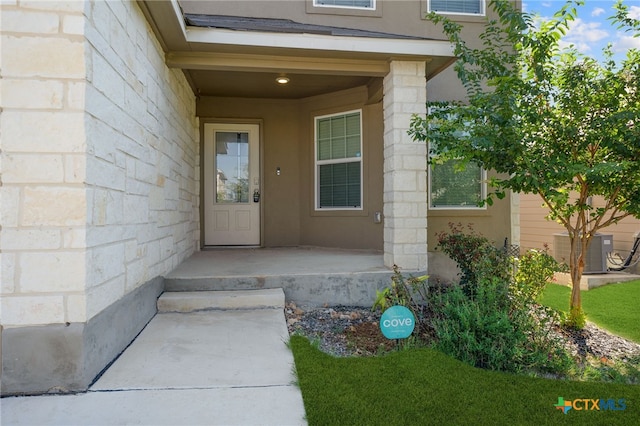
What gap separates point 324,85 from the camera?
21.2ft

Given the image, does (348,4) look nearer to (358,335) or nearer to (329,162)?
(329,162)

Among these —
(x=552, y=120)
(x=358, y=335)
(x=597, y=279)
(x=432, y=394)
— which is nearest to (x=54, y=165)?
(x=432, y=394)

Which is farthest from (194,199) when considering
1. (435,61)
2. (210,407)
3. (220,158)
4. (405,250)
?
(210,407)

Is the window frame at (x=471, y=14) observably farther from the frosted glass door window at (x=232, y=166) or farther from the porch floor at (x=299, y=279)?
the porch floor at (x=299, y=279)

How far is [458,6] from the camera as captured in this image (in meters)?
6.45

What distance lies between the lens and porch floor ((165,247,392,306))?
439 centimetres

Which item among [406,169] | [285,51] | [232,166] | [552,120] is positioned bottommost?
[406,169]

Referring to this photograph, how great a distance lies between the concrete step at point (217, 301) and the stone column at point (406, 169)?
5.11 ft

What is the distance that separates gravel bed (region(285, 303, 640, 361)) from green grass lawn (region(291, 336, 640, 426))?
0.37m

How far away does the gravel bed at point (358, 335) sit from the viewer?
135 inches

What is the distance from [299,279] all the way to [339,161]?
283cm

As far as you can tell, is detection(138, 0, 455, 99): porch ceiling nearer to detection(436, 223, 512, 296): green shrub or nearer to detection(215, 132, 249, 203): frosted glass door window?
detection(436, 223, 512, 296): green shrub

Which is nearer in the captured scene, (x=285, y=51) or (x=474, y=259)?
(x=285, y=51)

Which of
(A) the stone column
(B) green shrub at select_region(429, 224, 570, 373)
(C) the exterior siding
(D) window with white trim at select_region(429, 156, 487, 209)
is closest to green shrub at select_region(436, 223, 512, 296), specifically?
(B) green shrub at select_region(429, 224, 570, 373)
